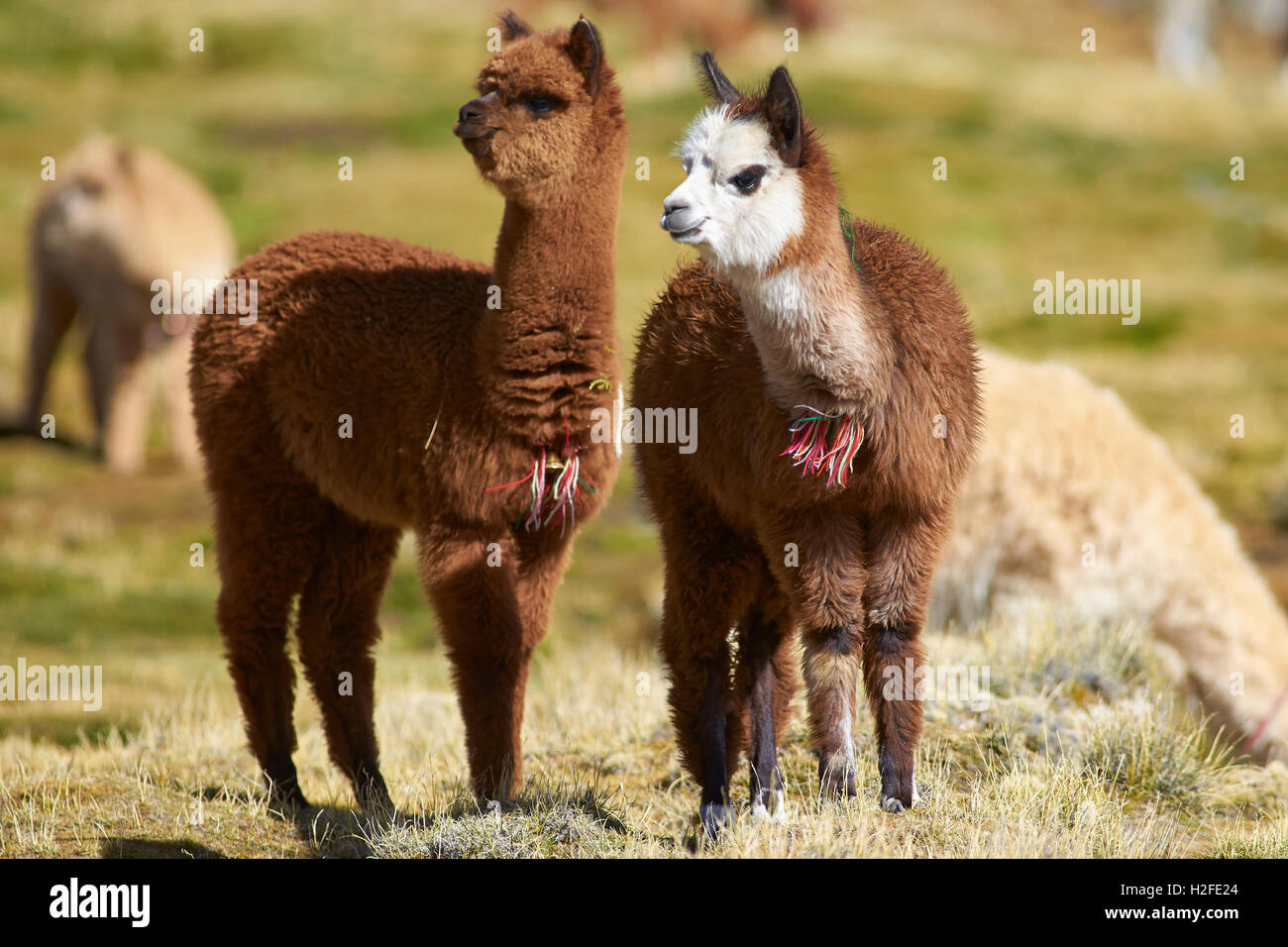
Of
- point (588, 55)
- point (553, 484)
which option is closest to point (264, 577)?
point (553, 484)

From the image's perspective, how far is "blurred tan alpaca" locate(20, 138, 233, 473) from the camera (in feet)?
50.6

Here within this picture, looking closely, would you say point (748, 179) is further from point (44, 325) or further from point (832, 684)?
point (44, 325)

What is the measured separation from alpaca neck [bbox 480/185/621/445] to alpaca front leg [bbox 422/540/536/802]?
546 mm

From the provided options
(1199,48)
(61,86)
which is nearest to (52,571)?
(61,86)

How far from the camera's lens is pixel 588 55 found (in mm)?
5379

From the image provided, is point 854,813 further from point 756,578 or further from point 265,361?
point 265,361

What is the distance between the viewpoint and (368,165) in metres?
29.6

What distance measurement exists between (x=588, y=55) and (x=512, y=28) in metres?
0.61

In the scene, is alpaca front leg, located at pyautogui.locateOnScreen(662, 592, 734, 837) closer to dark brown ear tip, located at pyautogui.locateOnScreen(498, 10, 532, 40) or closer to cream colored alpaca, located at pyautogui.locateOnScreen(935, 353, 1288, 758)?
dark brown ear tip, located at pyautogui.locateOnScreen(498, 10, 532, 40)

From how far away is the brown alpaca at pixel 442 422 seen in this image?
5375 millimetres

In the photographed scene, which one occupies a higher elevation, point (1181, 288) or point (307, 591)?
point (1181, 288)

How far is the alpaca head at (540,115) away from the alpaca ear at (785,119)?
116 centimetres
